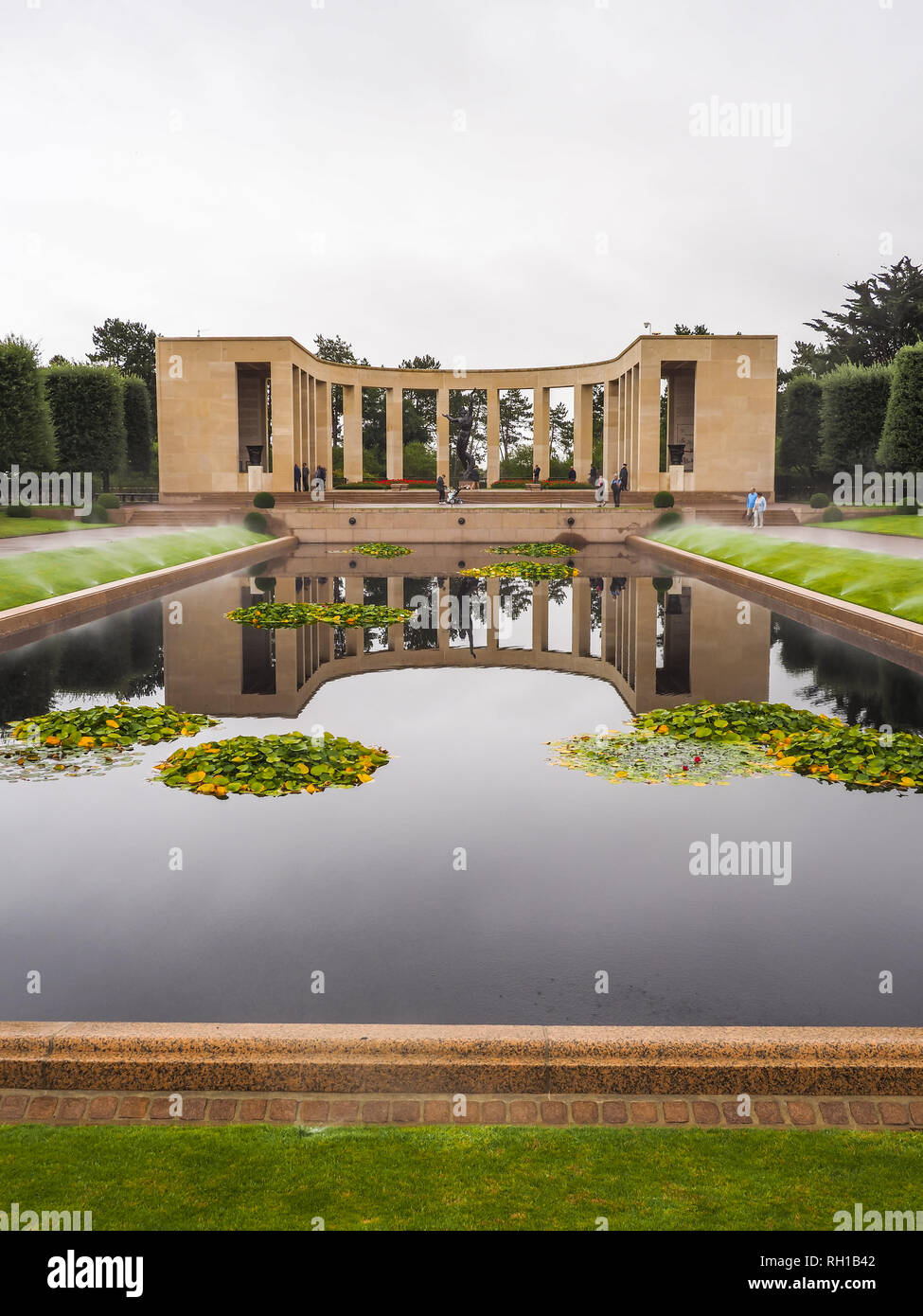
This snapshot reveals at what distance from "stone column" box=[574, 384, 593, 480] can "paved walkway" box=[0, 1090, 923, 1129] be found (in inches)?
2300

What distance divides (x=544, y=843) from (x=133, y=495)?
184 ft

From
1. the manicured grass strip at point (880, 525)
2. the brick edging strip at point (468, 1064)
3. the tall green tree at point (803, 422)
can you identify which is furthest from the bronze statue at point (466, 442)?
the brick edging strip at point (468, 1064)

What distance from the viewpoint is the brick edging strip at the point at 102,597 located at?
57.0ft

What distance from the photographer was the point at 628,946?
6188 millimetres

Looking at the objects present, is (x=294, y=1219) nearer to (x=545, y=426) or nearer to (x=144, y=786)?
(x=144, y=786)

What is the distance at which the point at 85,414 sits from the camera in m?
53.7

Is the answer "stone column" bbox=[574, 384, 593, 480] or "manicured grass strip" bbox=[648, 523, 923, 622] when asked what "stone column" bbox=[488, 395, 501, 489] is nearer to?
"stone column" bbox=[574, 384, 593, 480]

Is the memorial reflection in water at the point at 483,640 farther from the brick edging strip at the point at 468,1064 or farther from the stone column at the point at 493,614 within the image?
the brick edging strip at the point at 468,1064

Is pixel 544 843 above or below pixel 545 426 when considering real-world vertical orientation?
below

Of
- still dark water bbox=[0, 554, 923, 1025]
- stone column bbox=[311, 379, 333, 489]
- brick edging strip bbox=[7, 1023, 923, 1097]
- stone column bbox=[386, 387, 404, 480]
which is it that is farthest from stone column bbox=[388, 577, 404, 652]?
stone column bbox=[311, 379, 333, 489]

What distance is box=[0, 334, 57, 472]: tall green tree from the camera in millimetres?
43469

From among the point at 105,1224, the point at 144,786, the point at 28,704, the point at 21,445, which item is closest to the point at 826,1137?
the point at 105,1224

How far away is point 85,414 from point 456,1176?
54768 millimetres

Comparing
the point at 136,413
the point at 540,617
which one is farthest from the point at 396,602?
the point at 136,413
